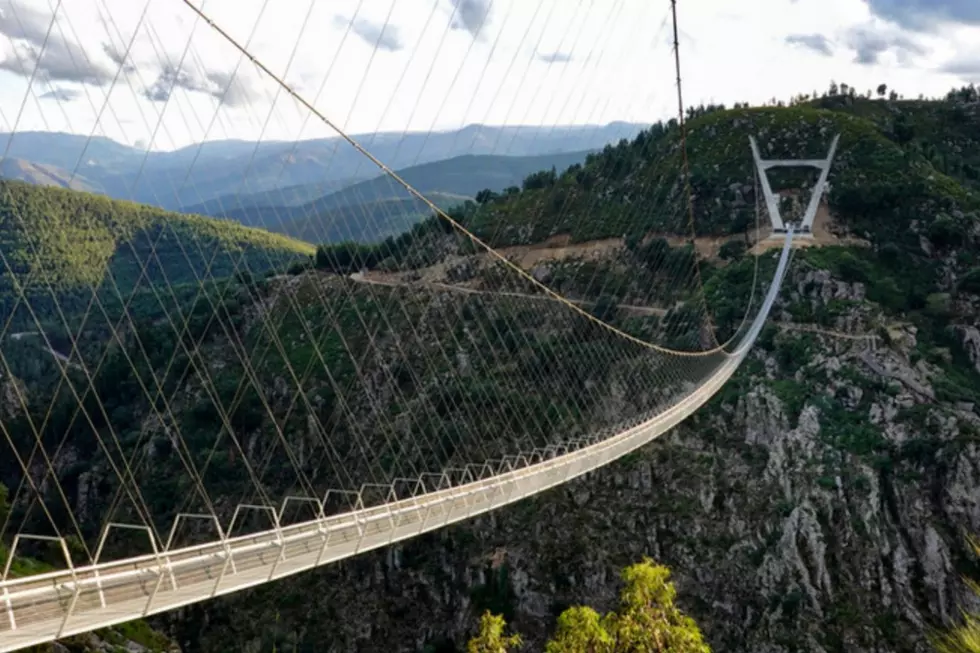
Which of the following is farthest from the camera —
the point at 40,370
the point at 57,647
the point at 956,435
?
the point at 40,370

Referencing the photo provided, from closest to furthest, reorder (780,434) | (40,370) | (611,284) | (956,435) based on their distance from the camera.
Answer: (956,435)
(780,434)
(611,284)
(40,370)

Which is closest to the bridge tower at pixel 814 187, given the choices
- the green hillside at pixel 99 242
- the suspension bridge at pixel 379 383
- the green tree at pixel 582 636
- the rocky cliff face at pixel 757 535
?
the suspension bridge at pixel 379 383

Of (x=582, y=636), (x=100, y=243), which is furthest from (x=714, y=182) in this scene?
(x=100, y=243)

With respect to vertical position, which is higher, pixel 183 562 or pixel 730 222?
pixel 730 222

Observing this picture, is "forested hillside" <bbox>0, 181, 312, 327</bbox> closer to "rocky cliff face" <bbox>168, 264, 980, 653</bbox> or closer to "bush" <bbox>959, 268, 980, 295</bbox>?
"rocky cliff face" <bbox>168, 264, 980, 653</bbox>

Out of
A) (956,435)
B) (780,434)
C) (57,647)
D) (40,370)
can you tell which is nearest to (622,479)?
(780,434)

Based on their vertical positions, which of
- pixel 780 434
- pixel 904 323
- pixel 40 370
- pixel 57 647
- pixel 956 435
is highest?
pixel 904 323

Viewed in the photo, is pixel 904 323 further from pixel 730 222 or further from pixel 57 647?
pixel 57 647
